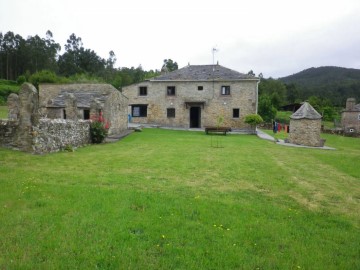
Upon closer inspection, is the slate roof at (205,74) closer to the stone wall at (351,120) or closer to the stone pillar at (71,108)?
the stone pillar at (71,108)

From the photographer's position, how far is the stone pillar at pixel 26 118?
37.7ft

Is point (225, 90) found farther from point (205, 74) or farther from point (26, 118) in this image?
point (26, 118)

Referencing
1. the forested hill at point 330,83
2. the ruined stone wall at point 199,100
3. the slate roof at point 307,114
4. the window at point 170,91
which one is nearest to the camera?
the slate roof at point 307,114

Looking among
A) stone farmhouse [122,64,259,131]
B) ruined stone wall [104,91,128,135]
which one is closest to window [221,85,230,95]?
stone farmhouse [122,64,259,131]

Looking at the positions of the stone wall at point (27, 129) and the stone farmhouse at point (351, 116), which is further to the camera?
the stone farmhouse at point (351, 116)

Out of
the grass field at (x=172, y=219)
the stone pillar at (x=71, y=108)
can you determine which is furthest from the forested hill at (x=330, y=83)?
the grass field at (x=172, y=219)

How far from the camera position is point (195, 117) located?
116ft

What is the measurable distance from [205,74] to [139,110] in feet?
32.1

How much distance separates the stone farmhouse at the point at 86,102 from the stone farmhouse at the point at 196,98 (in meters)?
8.67

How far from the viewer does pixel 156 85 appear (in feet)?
115

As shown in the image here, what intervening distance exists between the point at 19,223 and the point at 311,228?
201 inches

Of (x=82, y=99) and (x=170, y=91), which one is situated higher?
(x=170, y=91)

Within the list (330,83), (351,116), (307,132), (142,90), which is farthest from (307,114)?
(330,83)

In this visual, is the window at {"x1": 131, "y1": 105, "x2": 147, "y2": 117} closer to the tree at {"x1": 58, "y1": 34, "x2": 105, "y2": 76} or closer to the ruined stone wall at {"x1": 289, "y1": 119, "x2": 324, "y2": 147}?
the ruined stone wall at {"x1": 289, "y1": 119, "x2": 324, "y2": 147}
